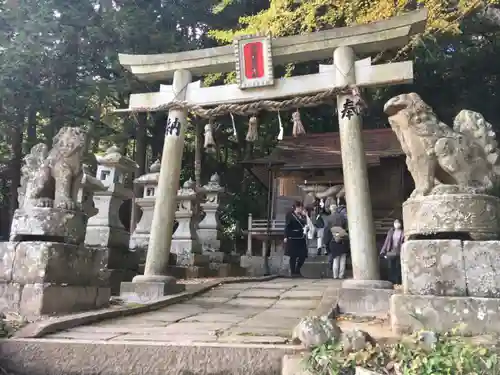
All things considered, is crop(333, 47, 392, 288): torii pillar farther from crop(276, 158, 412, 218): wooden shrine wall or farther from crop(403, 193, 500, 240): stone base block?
crop(276, 158, 412, 218): wooden shrine wall

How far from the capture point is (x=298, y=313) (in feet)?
19.9

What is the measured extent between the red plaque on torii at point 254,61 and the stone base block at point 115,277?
4.08 m

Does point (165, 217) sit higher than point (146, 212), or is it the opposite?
point (146, 212)

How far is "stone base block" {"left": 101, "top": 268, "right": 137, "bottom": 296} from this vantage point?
839 centimetres

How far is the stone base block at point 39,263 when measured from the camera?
5262mm

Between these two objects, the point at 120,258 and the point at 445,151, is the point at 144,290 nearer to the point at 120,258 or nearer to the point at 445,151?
the point at 120,258

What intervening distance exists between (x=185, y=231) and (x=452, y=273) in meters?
8.24

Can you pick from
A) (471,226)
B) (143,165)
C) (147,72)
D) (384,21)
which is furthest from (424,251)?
(143,165)

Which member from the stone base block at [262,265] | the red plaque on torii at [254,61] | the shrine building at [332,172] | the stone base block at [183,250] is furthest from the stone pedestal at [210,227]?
the red plaque on torii at [254,61]

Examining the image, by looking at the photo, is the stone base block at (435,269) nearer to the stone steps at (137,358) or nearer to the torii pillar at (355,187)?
the stone steps at (137,358)

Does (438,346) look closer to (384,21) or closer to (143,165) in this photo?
(384,21)

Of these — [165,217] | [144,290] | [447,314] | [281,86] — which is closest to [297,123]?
[281,86]

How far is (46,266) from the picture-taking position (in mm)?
5262

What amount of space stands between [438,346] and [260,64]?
5553mm
